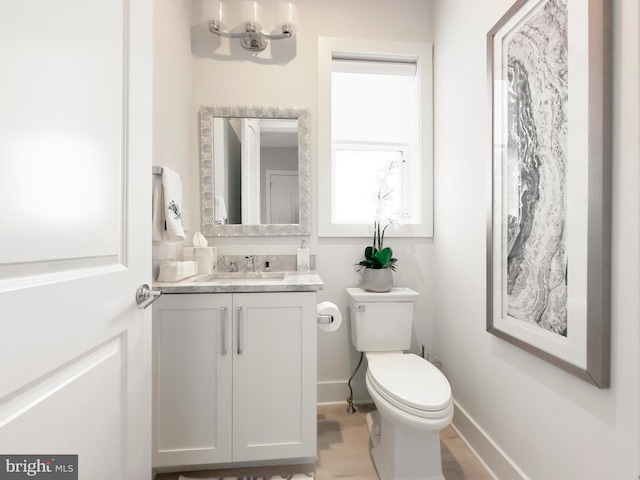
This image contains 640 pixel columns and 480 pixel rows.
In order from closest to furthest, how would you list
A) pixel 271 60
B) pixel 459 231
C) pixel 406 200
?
pixel 459 231 < pixel 271 60 < pixel 406 200

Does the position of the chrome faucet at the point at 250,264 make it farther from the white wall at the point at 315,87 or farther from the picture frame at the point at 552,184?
the picture frame at the point at 552,184

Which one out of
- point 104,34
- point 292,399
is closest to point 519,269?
point 292,399

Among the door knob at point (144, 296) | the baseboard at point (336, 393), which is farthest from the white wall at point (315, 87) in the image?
the door knob at point (144, 296)

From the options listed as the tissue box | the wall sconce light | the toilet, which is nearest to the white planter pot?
the toilet

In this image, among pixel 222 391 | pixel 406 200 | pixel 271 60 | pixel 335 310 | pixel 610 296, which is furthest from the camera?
pixel 406 200

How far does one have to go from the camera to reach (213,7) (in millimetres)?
1687

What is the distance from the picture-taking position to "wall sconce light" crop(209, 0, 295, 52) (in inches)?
65.8

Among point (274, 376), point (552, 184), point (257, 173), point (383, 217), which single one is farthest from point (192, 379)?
point (552, 184)

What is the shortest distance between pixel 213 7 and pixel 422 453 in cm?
252

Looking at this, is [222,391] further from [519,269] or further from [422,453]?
[519,269]

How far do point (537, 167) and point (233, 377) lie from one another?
1.46 meters

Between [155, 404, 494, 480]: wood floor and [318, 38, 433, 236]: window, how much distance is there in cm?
111

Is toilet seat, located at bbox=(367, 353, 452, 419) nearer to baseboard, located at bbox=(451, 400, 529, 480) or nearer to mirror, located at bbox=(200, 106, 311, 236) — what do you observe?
baseboard, located at bbox=(451, 400, 529, 480)

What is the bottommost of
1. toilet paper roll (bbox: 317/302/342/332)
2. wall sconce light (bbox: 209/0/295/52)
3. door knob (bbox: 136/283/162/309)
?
toilet paper roll (bbox: 317/302/342/332)
